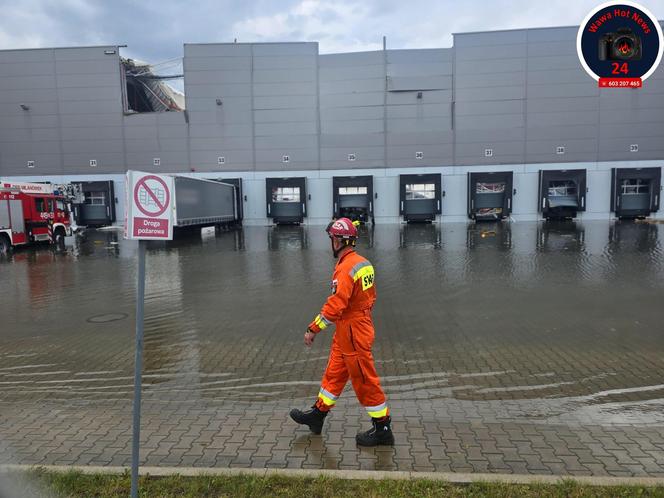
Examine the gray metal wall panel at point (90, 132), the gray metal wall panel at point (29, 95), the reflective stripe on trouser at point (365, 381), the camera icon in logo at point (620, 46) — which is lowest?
the reflective stripe on trouser at point (365, 381)

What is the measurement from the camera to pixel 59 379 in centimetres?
538

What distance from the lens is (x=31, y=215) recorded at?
1981 centimetres

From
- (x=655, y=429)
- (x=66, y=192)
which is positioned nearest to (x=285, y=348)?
(x=655, y=429)

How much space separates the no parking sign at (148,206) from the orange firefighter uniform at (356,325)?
141 centimetres

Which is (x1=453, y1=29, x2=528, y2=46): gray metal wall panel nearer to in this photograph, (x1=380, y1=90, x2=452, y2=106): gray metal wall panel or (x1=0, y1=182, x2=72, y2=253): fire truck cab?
(x1=380, y1=90, x2=452, y2=106): gray metal wall panel

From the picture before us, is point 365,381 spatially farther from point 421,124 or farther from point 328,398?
point 421,124

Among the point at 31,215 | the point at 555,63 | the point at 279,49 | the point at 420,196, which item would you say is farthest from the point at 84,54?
the point at 555,63

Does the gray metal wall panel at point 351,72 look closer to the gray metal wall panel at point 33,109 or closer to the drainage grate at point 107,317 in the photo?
the gray metal wall panel at point 33,109

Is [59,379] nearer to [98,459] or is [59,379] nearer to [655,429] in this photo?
[98,459]

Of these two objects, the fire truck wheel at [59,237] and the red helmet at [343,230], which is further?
the fire truck wheel at [59,237]

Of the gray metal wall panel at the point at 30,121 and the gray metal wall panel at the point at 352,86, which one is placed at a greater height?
the gray metal wall panel at the point at 352,86

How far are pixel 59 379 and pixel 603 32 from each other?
874 centimetres

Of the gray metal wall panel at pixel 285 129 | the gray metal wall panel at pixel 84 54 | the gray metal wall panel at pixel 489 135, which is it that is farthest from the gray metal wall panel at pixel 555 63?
the gray metal wall panel at pixel 84 54

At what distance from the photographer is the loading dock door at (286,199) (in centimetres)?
3569
